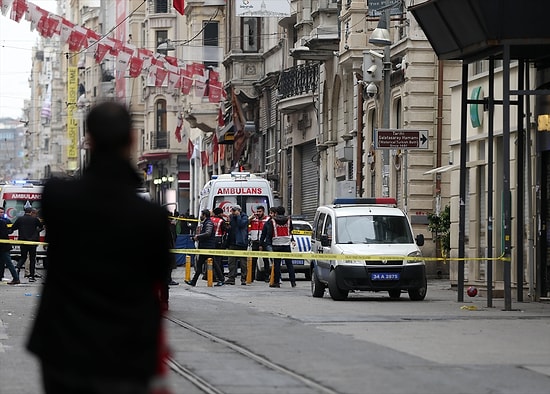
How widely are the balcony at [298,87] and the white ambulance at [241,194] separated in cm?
1081

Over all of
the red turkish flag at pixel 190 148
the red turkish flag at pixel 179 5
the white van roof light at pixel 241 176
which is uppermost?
the red turkish flag at pixel 179 5

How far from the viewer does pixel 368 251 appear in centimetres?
2645

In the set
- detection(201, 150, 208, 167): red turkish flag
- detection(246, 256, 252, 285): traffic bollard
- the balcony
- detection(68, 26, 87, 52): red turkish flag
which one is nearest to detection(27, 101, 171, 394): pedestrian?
detection(246, 256, 252, 285): traffic bollard

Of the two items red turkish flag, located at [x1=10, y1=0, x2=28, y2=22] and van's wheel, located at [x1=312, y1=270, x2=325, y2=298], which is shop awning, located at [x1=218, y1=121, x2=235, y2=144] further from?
van's wheel, located at [x1=312, y1=270, x2=325, y2=298]

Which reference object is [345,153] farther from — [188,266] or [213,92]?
[188,266]

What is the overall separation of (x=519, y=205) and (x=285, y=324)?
7548 mm

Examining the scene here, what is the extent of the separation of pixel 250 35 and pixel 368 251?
3673cm

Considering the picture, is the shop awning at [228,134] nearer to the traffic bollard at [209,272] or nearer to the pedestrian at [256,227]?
the pedestrian at [256,227]

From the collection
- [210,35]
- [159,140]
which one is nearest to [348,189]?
[210,35]

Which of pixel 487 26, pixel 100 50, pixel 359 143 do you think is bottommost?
pixel 359 143

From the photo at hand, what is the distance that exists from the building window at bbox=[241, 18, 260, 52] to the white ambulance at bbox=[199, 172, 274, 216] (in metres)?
21.2

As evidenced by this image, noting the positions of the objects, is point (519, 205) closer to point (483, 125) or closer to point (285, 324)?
point (483, 125)

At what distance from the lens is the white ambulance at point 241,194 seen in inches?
1620

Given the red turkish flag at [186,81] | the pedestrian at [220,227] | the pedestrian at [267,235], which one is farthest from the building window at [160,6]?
the pedestrian at [267,235]
